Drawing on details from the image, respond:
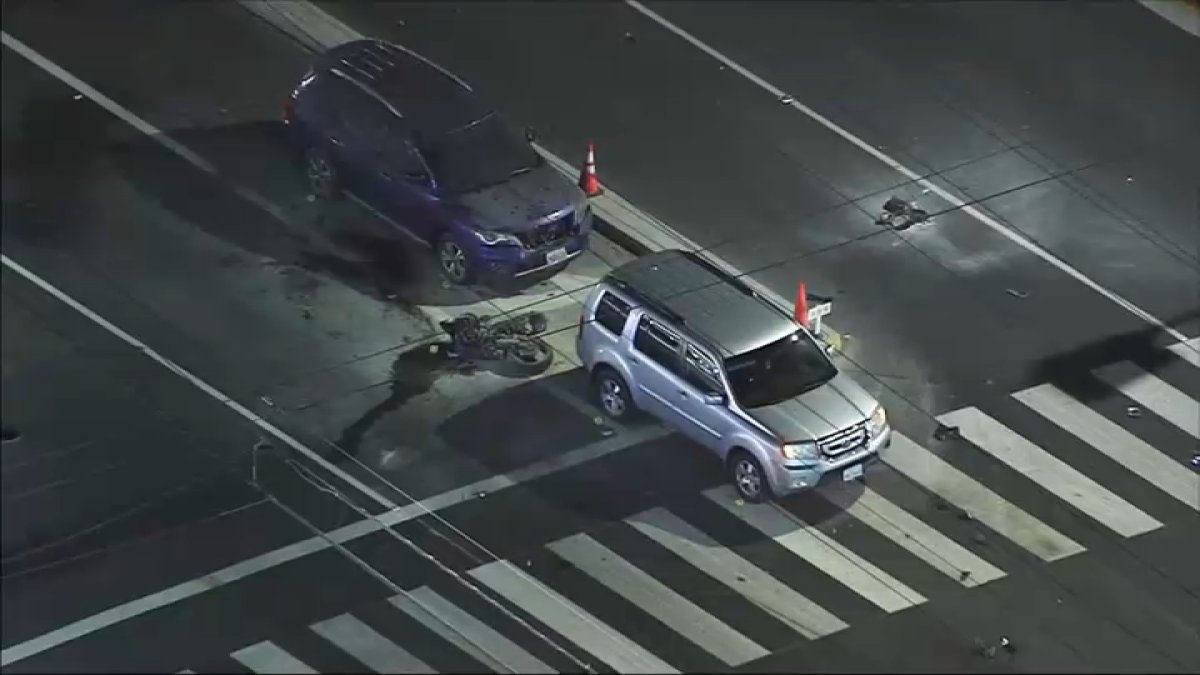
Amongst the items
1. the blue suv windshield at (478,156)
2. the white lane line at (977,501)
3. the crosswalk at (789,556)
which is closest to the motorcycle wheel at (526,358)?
the blue suv windshield at (478,156)

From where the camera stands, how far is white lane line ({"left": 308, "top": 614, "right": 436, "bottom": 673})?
20547 mm

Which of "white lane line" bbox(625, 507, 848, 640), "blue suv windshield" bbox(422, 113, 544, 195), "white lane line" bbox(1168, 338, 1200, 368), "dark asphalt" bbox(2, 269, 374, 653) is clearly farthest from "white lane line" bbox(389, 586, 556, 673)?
"white lane line" bbox(1168, 338, 1200, 368)

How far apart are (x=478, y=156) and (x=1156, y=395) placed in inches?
254

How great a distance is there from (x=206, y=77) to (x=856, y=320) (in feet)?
21.4

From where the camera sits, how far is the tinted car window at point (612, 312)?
77.4ft

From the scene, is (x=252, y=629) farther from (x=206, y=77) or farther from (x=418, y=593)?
(x=206, y=77)

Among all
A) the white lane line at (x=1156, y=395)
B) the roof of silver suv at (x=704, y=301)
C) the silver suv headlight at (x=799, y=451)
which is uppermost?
the roof of silver suv at (x=704, y=301)

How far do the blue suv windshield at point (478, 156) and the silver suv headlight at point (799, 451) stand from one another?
4.46m

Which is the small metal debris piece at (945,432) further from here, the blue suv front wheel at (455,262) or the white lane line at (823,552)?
the blue suv front wheel at (455,262)

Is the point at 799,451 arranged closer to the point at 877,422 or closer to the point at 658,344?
the point at 877,422

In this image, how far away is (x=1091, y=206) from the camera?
26812mm

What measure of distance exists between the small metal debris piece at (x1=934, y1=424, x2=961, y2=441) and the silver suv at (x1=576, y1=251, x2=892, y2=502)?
0.77 metres

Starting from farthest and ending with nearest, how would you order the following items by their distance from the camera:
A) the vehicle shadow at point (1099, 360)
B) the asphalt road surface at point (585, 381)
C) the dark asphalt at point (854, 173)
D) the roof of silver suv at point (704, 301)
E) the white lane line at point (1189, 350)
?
the dark asphalt at point (854, 173) < the white lane line at point (1189, 350) < the vehicle shadow at point (1099, 360) < the roof of silver suv at point (704, 301) < the asphalt road surface at point (585, 381)

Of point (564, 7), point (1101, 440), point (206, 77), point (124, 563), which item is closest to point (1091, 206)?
point (1101, 440)
